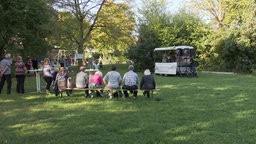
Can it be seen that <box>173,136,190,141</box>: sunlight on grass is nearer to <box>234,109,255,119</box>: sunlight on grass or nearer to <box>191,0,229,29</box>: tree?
<box>234,109,255,119</box>: sunlight on grass

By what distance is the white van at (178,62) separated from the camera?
23372 millimetres

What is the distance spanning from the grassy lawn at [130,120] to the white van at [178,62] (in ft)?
38.9

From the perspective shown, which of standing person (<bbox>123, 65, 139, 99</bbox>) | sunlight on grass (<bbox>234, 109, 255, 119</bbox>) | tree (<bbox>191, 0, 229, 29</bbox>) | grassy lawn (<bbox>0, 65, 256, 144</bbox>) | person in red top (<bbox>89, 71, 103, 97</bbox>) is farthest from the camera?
tree (<bbox>191, 0, 229, 29</bbox>)

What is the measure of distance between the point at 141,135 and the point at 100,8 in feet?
84.3

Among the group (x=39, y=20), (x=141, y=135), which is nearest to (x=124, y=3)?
(x=39, y=20)

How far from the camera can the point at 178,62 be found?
23938 millimetres

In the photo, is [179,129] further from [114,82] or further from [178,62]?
[178,62]

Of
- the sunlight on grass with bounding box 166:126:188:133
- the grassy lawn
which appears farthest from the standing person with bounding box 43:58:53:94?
the sunlight on grass with bounding box 166:126:188:133

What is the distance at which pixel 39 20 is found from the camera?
1842cm

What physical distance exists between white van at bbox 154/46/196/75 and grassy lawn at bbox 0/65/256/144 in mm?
11855

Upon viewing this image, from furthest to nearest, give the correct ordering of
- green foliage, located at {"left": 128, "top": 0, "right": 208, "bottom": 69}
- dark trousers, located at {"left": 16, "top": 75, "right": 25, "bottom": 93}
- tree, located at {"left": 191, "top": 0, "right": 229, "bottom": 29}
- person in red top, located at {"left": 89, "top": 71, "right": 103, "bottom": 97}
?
tree, located at {"left": 191, "top": 0, "right": 229, "bottom": 29} < green foliage, located at {"left": 128, "top": 0, "right": 208, "bottom": 69} < dark trousers, located at {"left": 16, "top": 75, "right": 25, "bottom": 93} < person in red top, located at {"left": 89, "top": 71, "right": 103, "bottom": 97}

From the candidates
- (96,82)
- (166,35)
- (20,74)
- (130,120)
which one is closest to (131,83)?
(96,82)

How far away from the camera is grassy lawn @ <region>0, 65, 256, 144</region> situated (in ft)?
19.8

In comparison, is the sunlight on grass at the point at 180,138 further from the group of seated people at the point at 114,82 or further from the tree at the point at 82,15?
the tree at the point at 82,15
